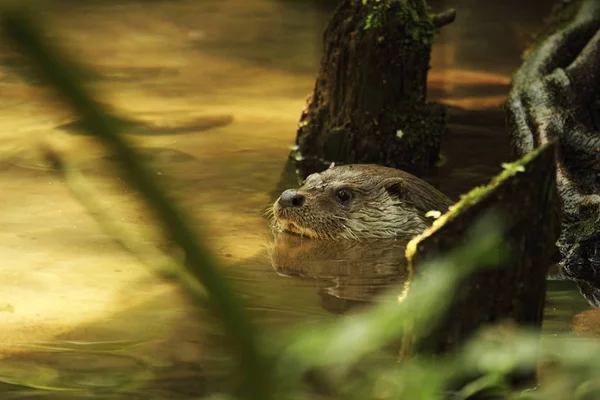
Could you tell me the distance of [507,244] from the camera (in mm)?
2564

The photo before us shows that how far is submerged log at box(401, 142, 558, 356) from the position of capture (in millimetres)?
2490

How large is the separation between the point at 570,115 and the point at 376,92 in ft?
3.68

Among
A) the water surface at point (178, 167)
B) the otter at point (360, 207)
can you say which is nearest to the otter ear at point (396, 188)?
the otter at point (360, 207)

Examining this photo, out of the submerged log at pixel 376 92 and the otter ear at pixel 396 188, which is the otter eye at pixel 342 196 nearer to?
the otter ear at pixel 396 188

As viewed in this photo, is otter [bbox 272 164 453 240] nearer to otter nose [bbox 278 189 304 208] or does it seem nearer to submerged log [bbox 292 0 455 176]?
otter nose [bbox 278 189 304 208]

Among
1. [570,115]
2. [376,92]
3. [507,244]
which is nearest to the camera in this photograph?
[507,244]

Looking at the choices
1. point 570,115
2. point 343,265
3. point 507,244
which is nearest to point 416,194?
point 343,265

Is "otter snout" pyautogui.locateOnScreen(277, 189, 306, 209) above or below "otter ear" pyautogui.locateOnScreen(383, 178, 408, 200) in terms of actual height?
below

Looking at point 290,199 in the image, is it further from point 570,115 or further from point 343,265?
point 570,115

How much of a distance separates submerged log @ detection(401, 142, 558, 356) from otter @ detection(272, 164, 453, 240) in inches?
95.2

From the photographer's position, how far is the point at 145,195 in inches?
30.5

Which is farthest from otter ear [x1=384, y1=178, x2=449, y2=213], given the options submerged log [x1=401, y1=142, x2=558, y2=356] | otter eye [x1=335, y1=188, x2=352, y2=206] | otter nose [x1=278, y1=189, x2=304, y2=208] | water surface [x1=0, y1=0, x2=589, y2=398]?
submerged log [x1=401, y1=142, x2=558, y2=356]

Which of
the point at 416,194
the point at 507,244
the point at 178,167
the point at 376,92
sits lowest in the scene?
the point at 178,167

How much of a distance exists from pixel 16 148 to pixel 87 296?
2573mm
